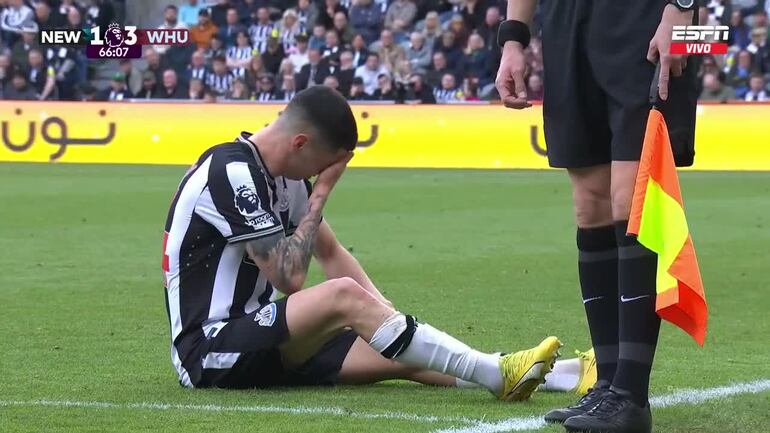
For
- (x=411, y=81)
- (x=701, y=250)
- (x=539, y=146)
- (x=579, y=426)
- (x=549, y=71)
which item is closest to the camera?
(x=579, y=426)

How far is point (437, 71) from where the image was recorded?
932 inches

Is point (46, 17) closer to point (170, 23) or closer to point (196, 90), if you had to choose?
point (170, 23)

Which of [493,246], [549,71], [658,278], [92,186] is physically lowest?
[92,186]

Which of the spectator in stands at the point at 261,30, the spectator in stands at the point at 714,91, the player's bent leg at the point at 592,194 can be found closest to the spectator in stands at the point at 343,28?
the spectator in stands at the point at 261,30

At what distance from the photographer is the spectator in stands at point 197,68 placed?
944 inches

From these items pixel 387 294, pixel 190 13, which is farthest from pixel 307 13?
pixel 387 294

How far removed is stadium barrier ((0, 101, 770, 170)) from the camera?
1870cm

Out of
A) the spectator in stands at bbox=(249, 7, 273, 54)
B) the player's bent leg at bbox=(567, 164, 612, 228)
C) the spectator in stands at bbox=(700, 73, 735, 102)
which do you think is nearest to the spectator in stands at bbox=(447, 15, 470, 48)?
the spectator in stands at bbox=(249, 7, 273, 54)

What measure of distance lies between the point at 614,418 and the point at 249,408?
1.17 metres

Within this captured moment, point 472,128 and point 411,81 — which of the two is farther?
point 411,81

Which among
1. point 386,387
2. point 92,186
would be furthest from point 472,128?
point 386,387

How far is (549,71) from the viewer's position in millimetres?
4613

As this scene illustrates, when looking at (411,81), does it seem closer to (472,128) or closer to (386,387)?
(472,128)

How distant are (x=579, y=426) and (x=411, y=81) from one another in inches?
730
